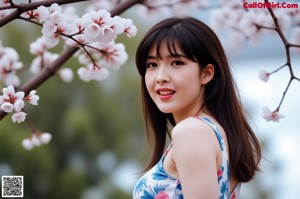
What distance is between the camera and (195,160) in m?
1.02

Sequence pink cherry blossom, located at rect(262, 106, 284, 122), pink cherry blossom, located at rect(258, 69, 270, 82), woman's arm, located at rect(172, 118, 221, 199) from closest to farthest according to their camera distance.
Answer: woman's arm, located at rect(172, 118, 221, 199) < pink cherry blossom, located at rect(262, 106, 284, 122) < pink cherry blossom, located at rect(258, 69, 270, 82)

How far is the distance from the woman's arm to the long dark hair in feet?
0.45

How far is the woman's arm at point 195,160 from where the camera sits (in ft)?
3.33

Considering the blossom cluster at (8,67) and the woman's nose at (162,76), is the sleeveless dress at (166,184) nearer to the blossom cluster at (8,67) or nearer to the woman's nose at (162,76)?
the woman's nose at (162,76)

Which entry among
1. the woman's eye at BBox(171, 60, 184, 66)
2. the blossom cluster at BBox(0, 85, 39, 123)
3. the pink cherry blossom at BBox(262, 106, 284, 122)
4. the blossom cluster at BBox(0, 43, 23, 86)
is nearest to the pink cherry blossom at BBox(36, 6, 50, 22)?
the blossom cluster at BBox(0, 85, 39, 123)

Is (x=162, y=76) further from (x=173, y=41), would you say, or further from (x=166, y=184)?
(x=166, y=184)

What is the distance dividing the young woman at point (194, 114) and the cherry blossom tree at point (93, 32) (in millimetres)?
93

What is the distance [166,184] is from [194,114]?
0.56 ft

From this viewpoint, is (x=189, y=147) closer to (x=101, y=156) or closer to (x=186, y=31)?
(x=186, y=31)

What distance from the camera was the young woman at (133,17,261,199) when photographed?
103 centimetres

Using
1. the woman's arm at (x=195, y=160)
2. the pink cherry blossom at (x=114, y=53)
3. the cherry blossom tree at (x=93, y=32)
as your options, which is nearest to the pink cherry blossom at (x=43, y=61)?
the cherry blossom tree at (x=93, y=32)

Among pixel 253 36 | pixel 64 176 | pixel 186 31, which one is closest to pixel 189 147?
pixel 186 31

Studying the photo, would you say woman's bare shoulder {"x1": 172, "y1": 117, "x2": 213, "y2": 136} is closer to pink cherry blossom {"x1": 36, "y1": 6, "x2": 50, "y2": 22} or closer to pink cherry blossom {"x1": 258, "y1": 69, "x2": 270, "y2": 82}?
pink cherry blossom {"x1": 36, "y1": 6, "x2": 50, "y2": 22}

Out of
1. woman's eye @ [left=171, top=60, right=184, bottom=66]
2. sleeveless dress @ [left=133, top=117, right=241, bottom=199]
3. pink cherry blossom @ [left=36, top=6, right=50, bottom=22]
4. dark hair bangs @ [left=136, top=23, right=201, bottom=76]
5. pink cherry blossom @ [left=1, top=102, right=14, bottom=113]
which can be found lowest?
sleeveless dress @ [left=133, top=117, right=241, bottom=199]
